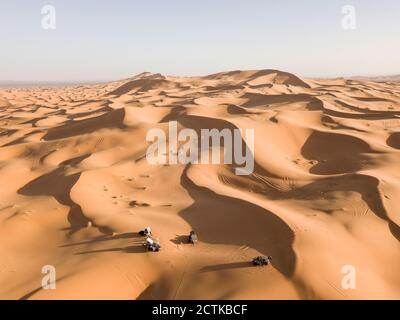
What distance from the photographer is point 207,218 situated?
5453 mm

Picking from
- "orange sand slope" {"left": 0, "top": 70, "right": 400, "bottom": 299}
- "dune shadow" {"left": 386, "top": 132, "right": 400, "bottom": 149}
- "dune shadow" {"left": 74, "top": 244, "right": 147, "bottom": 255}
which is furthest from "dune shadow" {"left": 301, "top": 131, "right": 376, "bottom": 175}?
"dune shadow" {"left": 74, "top": 244, "right": 147, "bottom": 255}

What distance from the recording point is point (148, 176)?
7.57 metres

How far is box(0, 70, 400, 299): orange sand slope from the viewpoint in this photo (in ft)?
12.8

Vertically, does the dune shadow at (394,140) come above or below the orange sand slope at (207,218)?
above

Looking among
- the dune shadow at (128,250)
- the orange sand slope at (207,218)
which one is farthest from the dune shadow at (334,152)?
the dune shadow at (128,250)

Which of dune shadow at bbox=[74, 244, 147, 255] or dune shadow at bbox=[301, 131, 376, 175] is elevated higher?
dune shadow at bbox=[301, 131, 376, 175]

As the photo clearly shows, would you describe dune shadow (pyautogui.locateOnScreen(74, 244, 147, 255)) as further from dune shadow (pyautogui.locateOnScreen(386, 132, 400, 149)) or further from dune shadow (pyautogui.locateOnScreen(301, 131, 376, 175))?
dune shadow (pyautogui.locateOnScreen(386, 132, 400, 149))

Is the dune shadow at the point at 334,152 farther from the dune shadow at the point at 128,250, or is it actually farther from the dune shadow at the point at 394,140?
the dune shadow at the point at 128,250

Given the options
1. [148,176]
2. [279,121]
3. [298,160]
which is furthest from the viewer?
[279,121]

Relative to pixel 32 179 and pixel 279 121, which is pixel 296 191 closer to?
pixel 279 121

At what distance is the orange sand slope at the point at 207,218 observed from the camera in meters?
3.91

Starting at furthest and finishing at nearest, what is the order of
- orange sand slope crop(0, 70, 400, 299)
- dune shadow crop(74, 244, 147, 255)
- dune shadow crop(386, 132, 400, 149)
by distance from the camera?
dune shadow crop(386, 132, 400, 149), dune shadow crop(74, 244, 147, 255), orange sand slope crop(0, 70, 400, 299)
